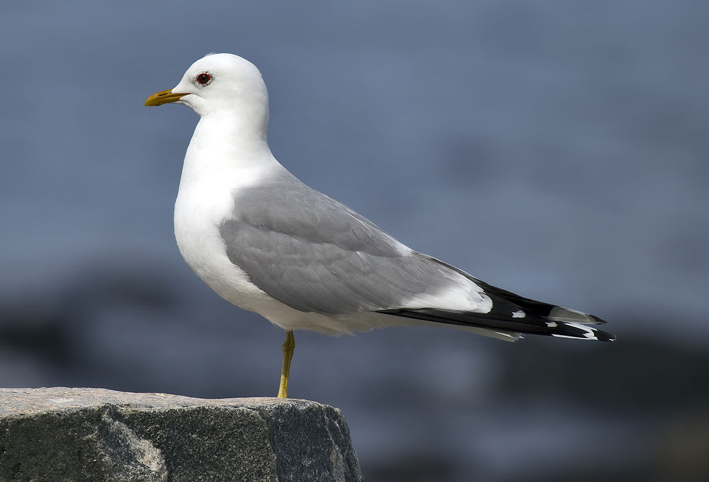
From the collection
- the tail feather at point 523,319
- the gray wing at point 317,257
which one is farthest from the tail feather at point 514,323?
the gray wing at point 317,257

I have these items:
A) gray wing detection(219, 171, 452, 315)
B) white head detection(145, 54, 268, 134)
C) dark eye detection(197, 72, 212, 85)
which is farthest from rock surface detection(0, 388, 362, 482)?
dark eye detection(197, 72, 212, 85)

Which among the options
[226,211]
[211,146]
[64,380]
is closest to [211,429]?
[226,211]

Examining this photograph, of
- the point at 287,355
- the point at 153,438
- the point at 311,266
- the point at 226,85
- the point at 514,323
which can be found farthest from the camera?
the point at 226,85

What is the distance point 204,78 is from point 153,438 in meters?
2.50

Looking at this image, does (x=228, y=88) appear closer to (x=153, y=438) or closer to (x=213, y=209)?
(x=213, y=209)

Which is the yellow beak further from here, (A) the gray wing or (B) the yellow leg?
(B) the yellow leg

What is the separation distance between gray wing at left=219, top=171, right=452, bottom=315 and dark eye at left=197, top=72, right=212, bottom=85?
803 mm

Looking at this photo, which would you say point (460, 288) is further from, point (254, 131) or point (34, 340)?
point (34, 340)

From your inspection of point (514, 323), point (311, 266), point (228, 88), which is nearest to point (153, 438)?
point (311, 266)

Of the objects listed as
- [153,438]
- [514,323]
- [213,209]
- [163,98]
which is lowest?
[153,438]

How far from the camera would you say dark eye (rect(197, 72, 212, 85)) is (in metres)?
5.33

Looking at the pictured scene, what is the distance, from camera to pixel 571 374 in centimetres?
1319

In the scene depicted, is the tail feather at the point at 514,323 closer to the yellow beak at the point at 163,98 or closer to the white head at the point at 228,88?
the white head at the point at 228,88

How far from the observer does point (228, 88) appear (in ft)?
17.4
